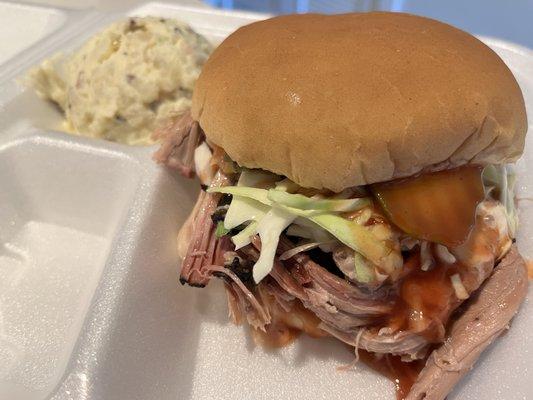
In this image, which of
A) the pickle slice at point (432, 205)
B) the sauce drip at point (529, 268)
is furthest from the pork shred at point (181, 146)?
the sauce drip at point (529, 268)

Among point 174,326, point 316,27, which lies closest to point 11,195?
point 174,326

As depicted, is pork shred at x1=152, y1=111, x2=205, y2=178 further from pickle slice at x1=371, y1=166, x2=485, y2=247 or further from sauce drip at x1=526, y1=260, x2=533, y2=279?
sauce drip at x1=526, y1=260, x2=533, y2=279

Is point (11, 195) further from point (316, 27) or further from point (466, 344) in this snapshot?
point (466, 344)

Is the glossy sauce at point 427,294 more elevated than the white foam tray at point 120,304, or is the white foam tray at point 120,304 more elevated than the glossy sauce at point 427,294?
the glossy sauce at point 427,294

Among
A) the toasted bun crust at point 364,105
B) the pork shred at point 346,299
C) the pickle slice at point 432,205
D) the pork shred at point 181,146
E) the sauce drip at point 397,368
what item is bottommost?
the sauce drip at point 397,368

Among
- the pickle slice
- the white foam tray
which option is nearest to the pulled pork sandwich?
the pickle slice

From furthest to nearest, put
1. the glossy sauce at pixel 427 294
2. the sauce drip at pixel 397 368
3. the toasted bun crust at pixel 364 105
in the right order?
1. the sauce drip at pixel 397 368
2. the glossy sauce at pixel 427 294
3. the toasted bun crust at pixel 364 105

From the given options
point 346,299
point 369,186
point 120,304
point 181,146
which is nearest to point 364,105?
point 369,186

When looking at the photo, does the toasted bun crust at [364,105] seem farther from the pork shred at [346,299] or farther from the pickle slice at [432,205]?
the pork shred at [346,299]
